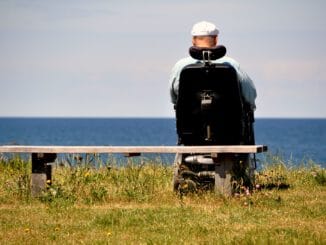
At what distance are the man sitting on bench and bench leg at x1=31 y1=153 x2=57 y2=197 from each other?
1.79 metres

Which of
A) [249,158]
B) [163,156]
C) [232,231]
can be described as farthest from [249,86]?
[163,156]

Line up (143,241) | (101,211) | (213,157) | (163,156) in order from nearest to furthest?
(143,241) < (101,211) < (213,157) < (163,156)

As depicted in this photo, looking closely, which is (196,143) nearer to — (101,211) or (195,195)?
(195,195)

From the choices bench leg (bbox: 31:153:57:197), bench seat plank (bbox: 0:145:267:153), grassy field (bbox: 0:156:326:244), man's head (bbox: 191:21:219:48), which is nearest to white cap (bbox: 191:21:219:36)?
man's head (bbox: 191:21:219:48)

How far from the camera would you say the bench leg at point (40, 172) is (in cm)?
1175

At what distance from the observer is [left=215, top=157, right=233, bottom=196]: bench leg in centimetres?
1134

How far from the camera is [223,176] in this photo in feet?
37.3

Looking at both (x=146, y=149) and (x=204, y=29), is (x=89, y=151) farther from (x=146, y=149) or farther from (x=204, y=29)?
(x=204, y=29)

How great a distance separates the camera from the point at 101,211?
1045cm

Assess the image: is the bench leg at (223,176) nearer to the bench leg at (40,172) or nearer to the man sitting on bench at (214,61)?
the man sitting on bench at (214,61)

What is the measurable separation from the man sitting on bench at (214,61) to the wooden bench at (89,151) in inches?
27.3

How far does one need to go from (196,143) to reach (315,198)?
1.59 metres

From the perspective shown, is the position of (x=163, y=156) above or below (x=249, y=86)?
below

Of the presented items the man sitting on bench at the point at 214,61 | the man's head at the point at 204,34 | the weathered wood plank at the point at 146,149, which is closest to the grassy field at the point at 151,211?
the weathered wood plank at the point at 146,149
